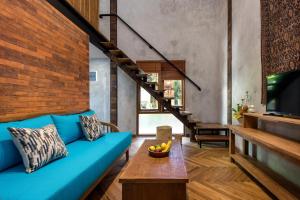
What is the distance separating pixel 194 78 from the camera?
6.43m

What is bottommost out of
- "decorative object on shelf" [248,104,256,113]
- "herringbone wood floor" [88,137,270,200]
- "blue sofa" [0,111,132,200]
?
"herringbone wood floor" [88,137,270,200]

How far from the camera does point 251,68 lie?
4109 mm

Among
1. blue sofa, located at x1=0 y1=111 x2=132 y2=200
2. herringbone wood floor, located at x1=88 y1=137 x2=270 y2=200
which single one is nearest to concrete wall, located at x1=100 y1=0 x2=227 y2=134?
herringbone wood floor, located at x1=88 y1=137 x2=270 y2=200

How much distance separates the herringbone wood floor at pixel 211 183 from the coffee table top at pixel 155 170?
20.5 inches

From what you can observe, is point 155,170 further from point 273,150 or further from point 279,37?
point 279,37

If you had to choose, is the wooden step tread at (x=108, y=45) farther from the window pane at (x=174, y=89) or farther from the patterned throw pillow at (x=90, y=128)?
the patterned throw pillow at (x=90, y=128)

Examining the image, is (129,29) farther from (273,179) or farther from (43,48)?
(273,179)

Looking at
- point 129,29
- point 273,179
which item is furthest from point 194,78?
point 273,179

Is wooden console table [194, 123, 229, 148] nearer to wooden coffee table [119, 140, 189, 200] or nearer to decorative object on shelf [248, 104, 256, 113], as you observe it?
decorative object on shelf [248, 104, 256, 113]

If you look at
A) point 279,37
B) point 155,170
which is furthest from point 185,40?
point 155,170

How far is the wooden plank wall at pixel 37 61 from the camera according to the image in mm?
2332

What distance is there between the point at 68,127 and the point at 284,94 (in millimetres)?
2796

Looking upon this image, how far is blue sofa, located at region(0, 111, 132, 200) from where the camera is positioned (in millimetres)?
1522

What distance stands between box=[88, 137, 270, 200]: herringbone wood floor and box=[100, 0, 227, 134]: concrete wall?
2.45 m
